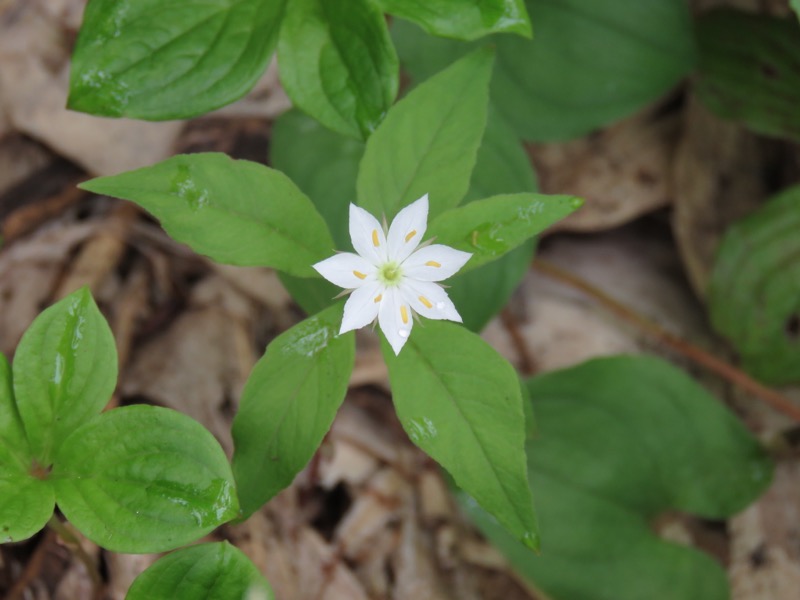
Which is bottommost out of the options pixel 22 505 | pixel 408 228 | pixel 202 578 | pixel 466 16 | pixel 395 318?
pixel 202 578

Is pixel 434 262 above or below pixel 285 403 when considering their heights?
above

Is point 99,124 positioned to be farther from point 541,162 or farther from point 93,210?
point 541,162

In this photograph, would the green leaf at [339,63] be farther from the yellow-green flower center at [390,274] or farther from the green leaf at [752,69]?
the green leaf at [752,69]

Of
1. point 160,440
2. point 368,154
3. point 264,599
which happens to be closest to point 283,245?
point 368,154

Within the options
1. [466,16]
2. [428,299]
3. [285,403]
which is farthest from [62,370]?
[466,16]

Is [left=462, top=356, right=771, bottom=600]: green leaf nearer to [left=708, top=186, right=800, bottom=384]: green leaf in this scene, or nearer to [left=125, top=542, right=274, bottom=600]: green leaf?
[left=708, top=186, right=800, bottom=384]: green leaf

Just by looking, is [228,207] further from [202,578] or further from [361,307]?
[202,578]

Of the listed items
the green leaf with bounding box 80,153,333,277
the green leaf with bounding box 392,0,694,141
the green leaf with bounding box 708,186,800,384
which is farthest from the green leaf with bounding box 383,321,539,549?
the green leaf with bounding box 708,186,800,384
